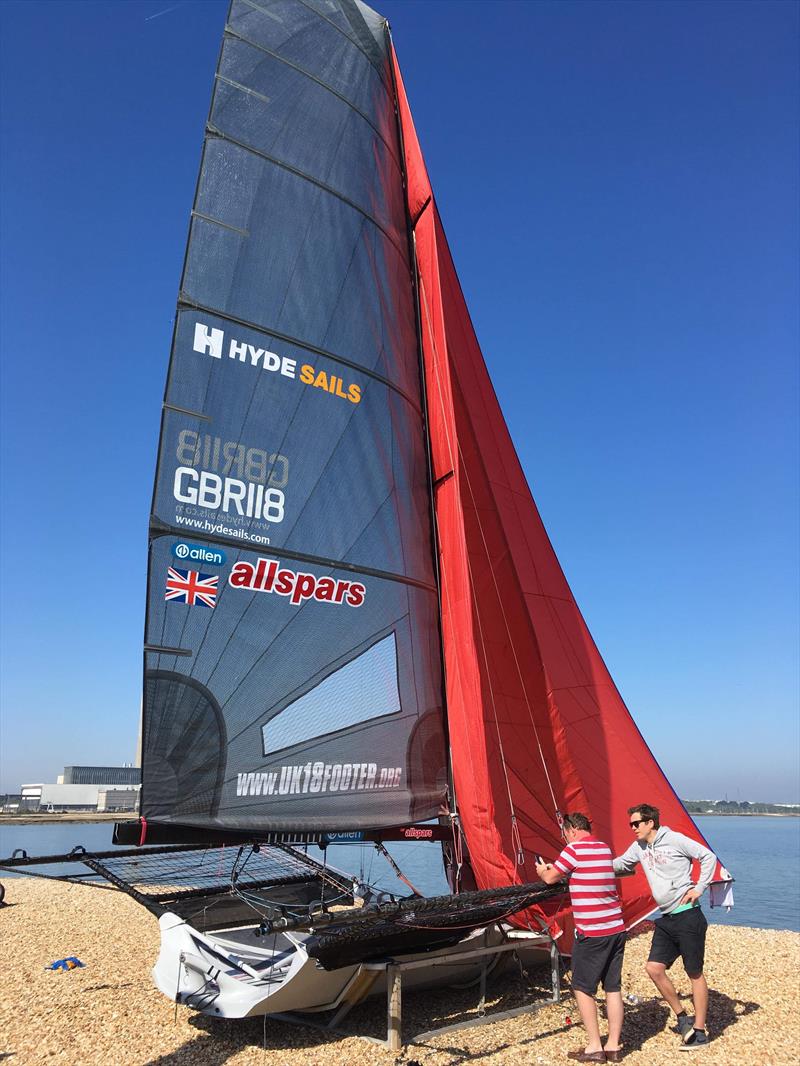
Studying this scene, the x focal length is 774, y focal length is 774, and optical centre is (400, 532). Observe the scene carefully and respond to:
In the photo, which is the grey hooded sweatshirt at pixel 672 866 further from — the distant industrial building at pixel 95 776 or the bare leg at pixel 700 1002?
the distant industrial building at pixel 95 776

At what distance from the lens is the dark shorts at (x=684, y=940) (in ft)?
15.3

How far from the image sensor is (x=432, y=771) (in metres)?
6.35

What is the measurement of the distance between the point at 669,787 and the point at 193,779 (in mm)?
3930

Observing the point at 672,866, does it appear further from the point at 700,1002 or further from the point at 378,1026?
the point at 378,1026

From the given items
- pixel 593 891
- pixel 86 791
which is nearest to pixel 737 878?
pixel 593 891

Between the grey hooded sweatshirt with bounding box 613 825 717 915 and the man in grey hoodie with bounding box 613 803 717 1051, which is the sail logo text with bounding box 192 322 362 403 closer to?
the man in grey hoodie with bounding box 613 803 717 1051

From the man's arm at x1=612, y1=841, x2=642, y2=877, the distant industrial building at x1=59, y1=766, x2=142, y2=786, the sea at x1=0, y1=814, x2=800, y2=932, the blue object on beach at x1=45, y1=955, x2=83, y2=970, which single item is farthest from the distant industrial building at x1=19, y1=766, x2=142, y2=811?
the man's arm at x1=612, y1=841, x2=642, y2=877

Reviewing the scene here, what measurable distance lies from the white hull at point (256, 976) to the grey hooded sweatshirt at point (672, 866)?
128cm

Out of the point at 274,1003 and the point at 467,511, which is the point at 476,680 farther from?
the point at 274,1003

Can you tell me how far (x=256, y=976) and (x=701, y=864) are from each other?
110 inches

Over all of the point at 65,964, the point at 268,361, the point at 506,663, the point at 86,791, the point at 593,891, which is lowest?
the point at 86,791

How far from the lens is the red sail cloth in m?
5.96

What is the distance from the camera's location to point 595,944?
14.6 ft

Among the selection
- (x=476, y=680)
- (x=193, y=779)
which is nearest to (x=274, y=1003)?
(x=193, y=779)
